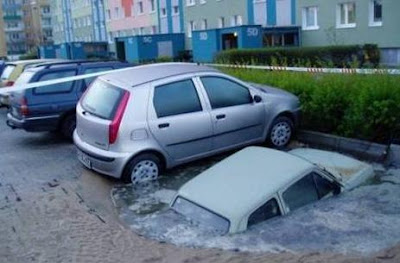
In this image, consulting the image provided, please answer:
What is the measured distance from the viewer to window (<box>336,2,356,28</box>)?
24.5 m

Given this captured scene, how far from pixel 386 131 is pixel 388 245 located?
324 centimetres

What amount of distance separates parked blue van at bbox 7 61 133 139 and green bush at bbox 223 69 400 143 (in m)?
3.98

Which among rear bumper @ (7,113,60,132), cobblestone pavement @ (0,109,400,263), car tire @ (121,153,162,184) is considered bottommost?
cobblestone pavement @ (0,109,400,263)

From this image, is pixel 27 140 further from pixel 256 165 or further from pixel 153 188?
pixel 256 165

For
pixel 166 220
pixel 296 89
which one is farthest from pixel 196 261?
pixel 296 89

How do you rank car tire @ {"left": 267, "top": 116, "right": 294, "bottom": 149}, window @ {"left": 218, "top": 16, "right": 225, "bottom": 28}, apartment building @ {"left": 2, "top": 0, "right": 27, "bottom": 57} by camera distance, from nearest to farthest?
car tire @ {"left": 267, "top": 116, "right": 294, "bottom": 149} < window @ {"left": 218, "top": 16, "right": 225, "bottom": 28} < apartment building @ {"left": 2, "top": 0, "right": 27, "bottom": 57}

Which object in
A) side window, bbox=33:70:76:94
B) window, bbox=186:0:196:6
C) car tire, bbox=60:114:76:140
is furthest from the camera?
window, bbox=186:0:196:6

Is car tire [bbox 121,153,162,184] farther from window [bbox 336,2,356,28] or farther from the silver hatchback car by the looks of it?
window [bbox 336,2,356,28]

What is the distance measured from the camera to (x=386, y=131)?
7.62 meters

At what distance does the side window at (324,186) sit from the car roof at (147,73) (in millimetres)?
2701

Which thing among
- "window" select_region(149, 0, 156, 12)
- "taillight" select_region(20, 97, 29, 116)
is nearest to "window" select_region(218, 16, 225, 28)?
"window" select_region(149, 0, 156, 12)

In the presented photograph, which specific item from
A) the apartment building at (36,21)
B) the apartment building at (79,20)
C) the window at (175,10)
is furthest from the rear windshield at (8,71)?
the apartment building at (36,21)

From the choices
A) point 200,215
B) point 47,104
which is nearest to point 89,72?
point 47,104

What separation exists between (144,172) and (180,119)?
0.89 metres
